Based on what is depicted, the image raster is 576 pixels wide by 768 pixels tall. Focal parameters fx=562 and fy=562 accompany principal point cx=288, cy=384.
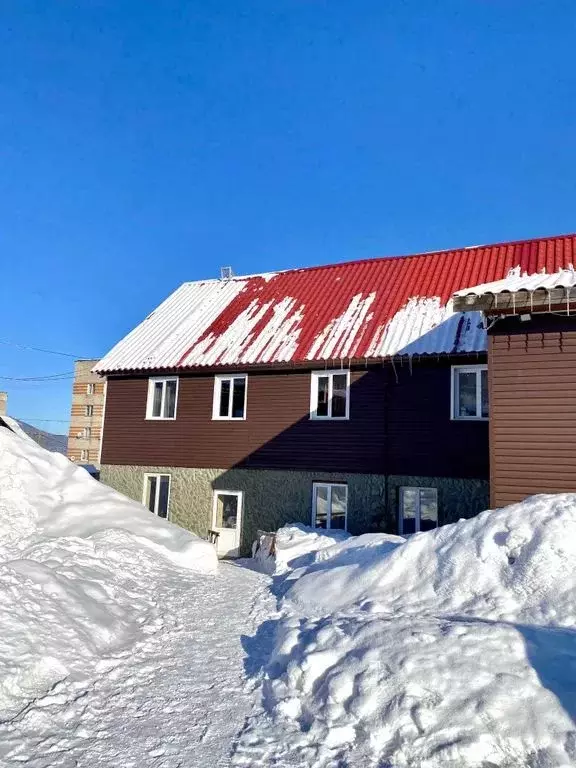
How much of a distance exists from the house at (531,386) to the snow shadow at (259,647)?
4.49 metres

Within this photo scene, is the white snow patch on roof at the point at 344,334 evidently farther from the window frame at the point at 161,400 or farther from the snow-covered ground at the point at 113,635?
the snow-covered ground at the point at 113,635

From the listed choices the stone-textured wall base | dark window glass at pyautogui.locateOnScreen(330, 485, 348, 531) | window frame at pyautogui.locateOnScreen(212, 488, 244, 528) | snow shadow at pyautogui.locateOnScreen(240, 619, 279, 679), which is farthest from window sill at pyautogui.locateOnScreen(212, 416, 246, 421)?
snow shadow at pyautogui.locateOnScreen(240, 619, 279, 679)

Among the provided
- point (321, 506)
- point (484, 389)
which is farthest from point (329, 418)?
point (484, 389)

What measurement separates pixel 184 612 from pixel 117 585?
104cm

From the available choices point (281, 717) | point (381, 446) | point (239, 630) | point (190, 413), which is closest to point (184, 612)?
point (239, 630)

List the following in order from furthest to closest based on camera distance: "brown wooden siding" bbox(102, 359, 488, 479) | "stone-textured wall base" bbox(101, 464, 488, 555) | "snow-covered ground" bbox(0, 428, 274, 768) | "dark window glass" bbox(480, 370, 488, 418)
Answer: "brown wooden siding" bbox(102, 359, 488, 479), "dark window glass" bbox(480, 370, 488, 418), "stone-textured wall base" bbox(101, 464, 488, 555), "snow-covered ground" bbox(0, 428, 274, 768)

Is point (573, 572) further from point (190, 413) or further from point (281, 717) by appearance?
point (190, 413)

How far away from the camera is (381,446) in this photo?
14164 mm

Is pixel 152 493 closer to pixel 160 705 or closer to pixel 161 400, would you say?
pixel 161 400

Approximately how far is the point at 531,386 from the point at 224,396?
935 centimetres

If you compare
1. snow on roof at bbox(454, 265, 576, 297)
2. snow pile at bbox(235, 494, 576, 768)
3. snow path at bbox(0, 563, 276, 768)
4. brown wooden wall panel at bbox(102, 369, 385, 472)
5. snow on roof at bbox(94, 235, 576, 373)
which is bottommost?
snow path at bbox(0, 563, 276, 768)

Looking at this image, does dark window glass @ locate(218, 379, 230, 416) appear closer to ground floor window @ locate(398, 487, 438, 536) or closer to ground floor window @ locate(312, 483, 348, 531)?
ground floor window @ locate(312, 483, 348, 531)

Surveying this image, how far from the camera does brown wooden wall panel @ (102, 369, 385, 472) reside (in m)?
14.5

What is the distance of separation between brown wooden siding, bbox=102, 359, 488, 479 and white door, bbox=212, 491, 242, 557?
96 centimetres
